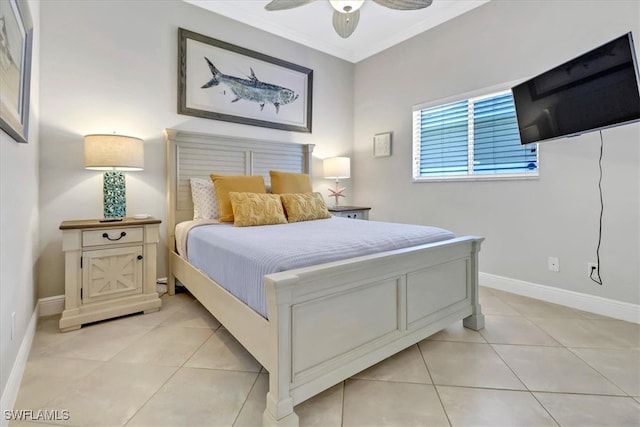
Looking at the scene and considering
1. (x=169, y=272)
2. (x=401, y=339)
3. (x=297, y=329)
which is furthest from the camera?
(x=169, y=272)

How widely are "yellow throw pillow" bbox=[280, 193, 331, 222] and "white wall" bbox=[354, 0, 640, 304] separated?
1414 millimetres

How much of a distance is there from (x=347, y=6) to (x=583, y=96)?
1779mm

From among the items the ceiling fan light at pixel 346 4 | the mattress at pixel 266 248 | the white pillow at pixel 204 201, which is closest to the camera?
the mattress at pixel 266 248

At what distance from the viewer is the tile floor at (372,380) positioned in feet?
4.37

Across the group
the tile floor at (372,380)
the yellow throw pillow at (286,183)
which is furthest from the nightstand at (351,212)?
the tile floor at (372,380)

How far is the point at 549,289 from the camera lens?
269cm

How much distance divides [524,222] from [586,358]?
1.34 metres

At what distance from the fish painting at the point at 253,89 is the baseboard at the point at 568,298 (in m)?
3.04

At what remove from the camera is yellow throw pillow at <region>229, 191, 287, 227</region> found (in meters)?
2.45

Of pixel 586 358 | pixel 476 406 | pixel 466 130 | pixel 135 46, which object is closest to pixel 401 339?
pixel 476 406

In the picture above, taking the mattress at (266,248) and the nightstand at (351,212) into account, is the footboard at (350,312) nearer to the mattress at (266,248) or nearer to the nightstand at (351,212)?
the mattress at (266,248)

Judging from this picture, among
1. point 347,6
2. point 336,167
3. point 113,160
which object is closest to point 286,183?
point 336,167

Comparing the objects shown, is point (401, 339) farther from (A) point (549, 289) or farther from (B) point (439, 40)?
(B) point (439, 40)

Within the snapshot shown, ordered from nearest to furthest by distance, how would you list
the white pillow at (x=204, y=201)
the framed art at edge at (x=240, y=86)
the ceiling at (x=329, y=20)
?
the white pillow at (x=204, y=201) < the framed art at edge at (x=240, y=86) < the ceiling at (x=329, y=20)
